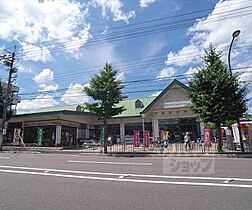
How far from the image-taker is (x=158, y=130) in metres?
29.2

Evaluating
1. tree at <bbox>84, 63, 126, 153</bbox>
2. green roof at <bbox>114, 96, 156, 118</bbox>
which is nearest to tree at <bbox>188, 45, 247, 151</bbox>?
tree at <bbox>84, 63, 126, 153</bbox>

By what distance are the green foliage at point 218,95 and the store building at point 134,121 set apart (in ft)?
28.3

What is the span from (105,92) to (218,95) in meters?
9.17

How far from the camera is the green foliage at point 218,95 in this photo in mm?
16109

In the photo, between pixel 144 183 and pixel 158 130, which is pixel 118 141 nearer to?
pixel 158 130

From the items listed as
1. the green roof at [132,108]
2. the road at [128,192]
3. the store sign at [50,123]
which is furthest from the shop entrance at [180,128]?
the road at [128,192]

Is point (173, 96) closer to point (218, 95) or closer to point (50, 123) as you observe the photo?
point (218, 95)

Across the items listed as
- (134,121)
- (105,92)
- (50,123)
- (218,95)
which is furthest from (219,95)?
(50,123)

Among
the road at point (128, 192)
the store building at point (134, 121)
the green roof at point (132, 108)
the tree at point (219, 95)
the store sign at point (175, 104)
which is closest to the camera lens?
the road at point (128, 192)

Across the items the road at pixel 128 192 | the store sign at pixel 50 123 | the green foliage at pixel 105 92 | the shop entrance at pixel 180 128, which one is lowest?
the road at pixel 128 192

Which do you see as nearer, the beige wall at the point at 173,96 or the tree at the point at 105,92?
the tree at the point at 105,92

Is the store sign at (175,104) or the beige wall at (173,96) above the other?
the beige wall at (173,96)

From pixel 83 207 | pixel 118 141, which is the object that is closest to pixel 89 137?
pixel 118 141

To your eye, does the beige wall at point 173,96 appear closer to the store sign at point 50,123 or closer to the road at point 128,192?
the store sign at point 50,123
